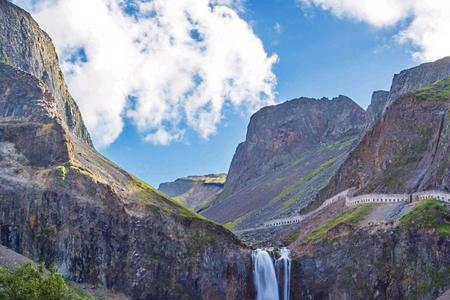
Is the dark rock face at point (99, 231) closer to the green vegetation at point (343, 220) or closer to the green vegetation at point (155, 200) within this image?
Answer: the green vegetation at point (155, 200)

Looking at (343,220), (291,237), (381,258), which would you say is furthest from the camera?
(291,237)

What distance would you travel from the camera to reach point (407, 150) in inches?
5837

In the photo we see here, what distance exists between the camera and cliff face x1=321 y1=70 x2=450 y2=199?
438 feet

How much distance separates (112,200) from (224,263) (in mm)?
26418

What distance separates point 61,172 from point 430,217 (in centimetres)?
7284

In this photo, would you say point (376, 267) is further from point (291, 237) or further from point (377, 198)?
point (291, 237)

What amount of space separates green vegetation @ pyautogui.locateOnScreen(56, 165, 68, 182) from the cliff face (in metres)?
73.5

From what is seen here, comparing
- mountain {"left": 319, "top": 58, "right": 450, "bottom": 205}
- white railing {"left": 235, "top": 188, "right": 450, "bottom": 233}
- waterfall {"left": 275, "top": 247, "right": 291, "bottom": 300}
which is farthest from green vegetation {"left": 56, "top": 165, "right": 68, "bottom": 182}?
mountain {"left": 319, "top": 58, "right": 450, "bottom": 205}

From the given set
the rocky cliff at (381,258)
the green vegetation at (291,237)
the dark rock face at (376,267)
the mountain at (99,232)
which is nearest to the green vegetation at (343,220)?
→ the rocky cliff at (381,258)

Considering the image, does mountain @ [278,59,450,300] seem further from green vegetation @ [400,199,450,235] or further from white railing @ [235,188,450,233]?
white railing @ [235,188,450,233]

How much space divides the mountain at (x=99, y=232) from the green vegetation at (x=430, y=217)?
3434 centimetres

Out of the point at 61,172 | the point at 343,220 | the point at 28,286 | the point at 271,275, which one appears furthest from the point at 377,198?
the point at 28,286

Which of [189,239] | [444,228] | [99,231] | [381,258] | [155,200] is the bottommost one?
[381,258]

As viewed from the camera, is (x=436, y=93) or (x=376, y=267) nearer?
(x=376, y=267)
